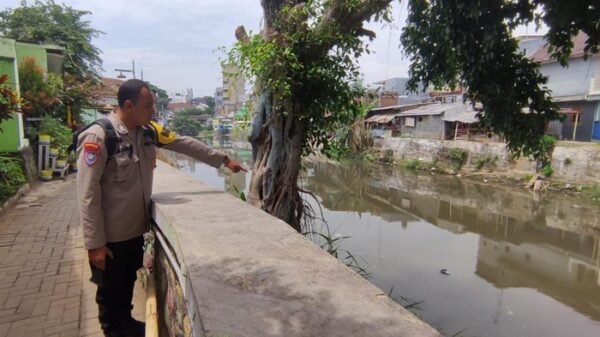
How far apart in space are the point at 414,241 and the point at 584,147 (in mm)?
10575

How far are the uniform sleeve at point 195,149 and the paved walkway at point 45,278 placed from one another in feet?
4.05

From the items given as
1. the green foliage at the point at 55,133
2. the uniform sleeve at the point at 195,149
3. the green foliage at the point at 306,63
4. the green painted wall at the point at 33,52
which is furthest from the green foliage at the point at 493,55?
the green painted wall at the point at 33,52

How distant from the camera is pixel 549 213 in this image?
12.8 metres

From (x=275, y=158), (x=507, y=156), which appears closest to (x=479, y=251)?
(x=275, y=158)

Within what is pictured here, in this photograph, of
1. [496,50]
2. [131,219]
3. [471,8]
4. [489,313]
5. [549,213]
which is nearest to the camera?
[131,219]

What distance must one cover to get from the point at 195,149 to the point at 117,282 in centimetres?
103

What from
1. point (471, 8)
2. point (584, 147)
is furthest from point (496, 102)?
point (584, 147)

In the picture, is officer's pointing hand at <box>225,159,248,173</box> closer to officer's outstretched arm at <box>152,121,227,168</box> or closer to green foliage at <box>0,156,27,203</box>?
officer's outstretched arm at <box>152,121,227,168</box>

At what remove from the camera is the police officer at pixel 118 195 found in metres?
2.02

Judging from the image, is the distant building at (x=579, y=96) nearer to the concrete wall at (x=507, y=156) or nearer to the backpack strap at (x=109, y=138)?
the concrete wall at (x=507, y=156)

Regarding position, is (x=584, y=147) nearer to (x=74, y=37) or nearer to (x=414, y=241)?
(x=414, y=241)

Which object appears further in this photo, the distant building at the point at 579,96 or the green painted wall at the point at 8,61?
the distant building at the point at 579,96

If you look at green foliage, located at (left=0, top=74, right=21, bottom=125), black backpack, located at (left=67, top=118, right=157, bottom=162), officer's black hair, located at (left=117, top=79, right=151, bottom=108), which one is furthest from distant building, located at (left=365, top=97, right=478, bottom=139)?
black backpack, located at (left=67, top=118, right=157, bottom=162)

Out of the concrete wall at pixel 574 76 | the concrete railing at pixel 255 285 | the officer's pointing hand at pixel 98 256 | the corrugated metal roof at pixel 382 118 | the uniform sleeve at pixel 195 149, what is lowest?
the officer's pointing hand at pixel 98 256
